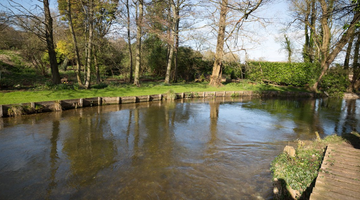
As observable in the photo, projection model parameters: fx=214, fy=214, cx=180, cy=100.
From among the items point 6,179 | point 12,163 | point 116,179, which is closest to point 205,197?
point 116,179

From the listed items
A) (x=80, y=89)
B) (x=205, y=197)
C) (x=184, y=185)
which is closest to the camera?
(x=205, y=197)

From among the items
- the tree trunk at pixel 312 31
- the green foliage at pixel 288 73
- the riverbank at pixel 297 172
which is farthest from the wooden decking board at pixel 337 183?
the tree trunk at pixel 312 31

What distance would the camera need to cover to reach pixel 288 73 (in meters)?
21.9

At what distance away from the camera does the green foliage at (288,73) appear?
792 inches

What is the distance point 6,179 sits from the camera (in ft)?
14.5

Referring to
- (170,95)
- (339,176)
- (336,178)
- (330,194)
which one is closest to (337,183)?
(336,178)

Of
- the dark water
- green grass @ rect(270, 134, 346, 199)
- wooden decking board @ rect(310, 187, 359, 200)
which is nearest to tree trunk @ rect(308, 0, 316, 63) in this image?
the dark water

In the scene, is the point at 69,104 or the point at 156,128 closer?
the point at 156,128

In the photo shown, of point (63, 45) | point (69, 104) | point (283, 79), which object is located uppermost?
point (63, 45)

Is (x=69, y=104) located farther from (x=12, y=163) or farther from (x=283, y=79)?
(x=283, y=79)

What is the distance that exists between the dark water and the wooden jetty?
1074mm

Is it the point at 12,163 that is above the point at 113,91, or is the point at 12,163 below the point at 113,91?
below

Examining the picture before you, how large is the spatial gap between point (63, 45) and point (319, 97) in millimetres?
25100

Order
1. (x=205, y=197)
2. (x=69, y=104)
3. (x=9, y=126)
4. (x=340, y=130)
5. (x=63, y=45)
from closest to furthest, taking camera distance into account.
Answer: (x=205, y=197) → (x=9, y=126) → (x=340, y=130) → (x=69, y=104) → (x=63, y=45)
